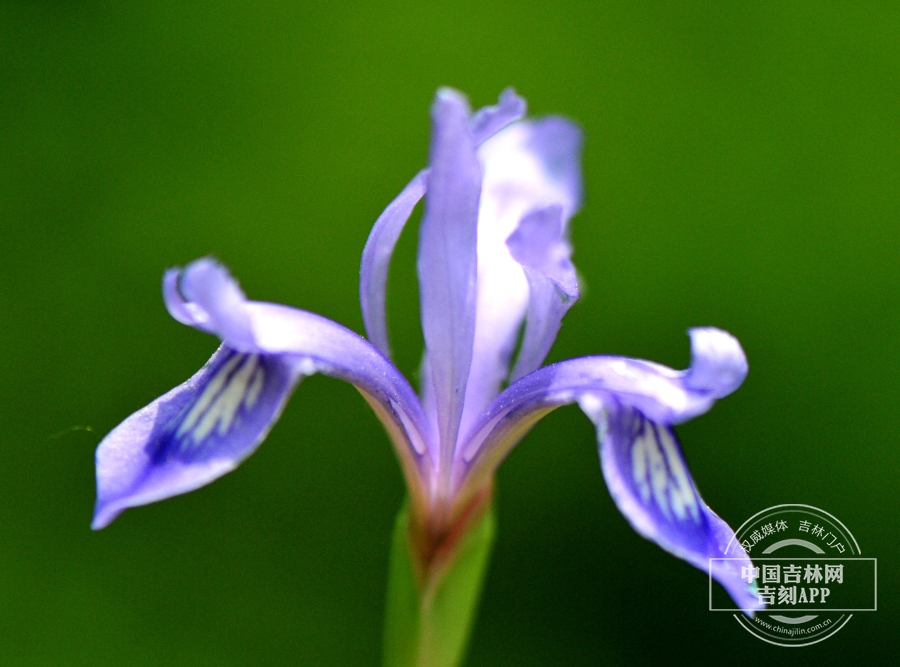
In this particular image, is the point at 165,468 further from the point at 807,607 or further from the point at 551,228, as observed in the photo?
the point at 807,607

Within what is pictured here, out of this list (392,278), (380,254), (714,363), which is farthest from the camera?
(392,278)

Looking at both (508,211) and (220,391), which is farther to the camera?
(508,211)

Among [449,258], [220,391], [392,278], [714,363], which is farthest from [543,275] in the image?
[392,278]

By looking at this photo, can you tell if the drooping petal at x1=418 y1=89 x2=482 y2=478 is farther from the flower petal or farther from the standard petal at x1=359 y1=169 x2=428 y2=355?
the flower petal

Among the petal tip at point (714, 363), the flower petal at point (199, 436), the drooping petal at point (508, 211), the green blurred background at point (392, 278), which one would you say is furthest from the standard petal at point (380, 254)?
the green blurred background at point (392, 278)

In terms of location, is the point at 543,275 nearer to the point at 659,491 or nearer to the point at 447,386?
the point at 447,386

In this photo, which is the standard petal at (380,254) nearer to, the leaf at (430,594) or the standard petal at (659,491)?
the leaf at (430,594)
